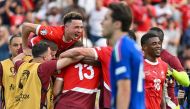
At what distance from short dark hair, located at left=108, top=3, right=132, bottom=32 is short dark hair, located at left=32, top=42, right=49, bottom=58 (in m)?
2.28

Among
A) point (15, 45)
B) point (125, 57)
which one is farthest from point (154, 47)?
point (15, 45)

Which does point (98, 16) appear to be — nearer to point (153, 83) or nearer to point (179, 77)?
point (179, 77)

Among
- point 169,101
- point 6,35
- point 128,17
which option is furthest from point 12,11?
point 128,17

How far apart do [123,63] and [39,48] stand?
2497 millimetres

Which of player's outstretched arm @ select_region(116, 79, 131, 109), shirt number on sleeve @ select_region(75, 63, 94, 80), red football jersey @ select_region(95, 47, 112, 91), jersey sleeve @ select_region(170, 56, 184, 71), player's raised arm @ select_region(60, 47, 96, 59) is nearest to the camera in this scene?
player's outstretched arm @ select_region(116, 79, 131, 109)

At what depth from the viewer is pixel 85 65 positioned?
9.33 m

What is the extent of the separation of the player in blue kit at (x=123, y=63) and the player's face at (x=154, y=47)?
223cm

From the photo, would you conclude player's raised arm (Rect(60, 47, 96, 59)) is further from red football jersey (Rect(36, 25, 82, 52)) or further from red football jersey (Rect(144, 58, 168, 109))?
red football jersey (Rect(144, 58, 168, 109))

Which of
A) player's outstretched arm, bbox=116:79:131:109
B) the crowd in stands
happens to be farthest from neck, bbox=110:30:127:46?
the crowd in stands

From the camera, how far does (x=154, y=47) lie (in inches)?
393

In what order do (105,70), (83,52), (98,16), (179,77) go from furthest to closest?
(98,16) → (179,77) → (105,70) → (83,52)

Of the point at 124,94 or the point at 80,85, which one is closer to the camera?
the point at 124,94

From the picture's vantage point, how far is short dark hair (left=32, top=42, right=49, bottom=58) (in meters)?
9.83

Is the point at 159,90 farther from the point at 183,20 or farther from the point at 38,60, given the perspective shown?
the point at 183,20
